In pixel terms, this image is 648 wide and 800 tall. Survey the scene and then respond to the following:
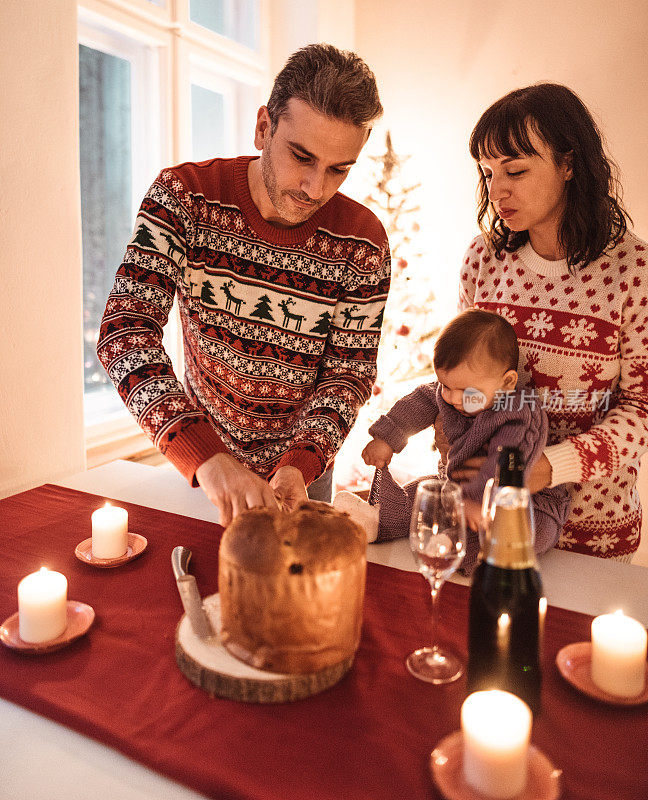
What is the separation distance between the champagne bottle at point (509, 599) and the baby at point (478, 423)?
460mm

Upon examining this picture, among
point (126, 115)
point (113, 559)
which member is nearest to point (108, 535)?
point (113, 559)

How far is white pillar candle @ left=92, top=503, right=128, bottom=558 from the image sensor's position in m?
1.11

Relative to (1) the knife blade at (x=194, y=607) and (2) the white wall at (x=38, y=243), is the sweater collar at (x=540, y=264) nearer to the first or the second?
(1) the knife blade at (x=194, y=607)

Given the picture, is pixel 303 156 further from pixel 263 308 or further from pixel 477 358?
pixel 477 358

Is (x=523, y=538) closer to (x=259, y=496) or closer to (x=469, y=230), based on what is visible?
(x=259, y=496)

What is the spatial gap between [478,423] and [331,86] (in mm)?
745

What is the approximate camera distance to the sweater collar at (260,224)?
5.02ft

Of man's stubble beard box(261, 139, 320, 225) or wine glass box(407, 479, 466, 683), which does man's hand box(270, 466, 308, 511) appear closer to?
wine glass box(407, 479, 466, 683)

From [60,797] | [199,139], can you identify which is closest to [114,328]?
[60,797]

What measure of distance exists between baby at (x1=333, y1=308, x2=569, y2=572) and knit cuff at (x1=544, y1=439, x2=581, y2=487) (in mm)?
27

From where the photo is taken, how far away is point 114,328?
129 centimetres

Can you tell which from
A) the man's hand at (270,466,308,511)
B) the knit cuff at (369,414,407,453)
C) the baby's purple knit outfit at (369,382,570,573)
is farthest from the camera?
the knit cuff at (369,414,407,453)

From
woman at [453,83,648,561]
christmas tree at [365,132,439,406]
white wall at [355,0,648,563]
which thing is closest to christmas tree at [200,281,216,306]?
woman at [453,83,648,561]

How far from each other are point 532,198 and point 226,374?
794mm
